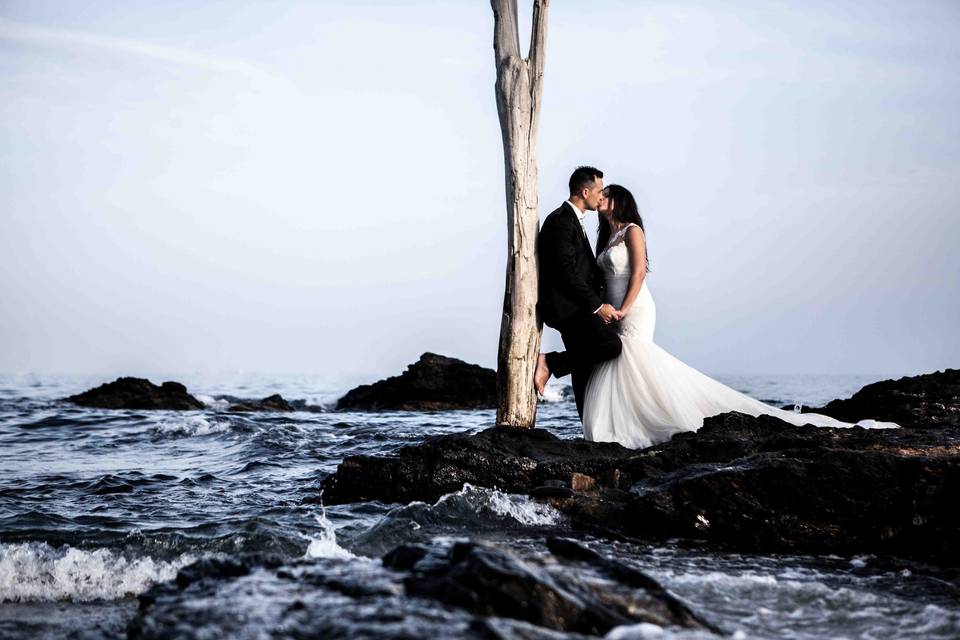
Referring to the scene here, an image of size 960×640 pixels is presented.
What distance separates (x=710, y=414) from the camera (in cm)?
1012

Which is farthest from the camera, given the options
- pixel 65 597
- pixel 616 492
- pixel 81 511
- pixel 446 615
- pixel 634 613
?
pixel 81 511

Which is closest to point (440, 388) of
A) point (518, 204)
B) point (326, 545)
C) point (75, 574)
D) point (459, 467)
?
point (518, 204)

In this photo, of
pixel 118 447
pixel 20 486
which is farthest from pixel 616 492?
pixel 118 447

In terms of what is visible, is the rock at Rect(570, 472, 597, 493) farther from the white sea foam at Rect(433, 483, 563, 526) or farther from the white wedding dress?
the white wedding dress

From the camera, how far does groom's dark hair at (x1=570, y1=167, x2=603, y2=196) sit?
10172 millimetres

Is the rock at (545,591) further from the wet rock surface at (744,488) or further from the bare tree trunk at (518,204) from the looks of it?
the bare tree trunk at (518,204)

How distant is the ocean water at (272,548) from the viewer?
4.59 m

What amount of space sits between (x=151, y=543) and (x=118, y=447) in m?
8.00

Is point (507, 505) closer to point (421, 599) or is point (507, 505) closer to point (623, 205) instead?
point (421, 599)

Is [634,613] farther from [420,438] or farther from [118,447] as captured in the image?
[118,447]

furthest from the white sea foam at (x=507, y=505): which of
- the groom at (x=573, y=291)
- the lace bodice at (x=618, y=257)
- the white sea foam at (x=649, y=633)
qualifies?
the lace bodice at (x=618, y=257)

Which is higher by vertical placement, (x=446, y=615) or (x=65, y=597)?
(x=446, y=615)

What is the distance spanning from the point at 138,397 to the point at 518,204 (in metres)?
16.1

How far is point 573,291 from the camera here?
1002 cm
